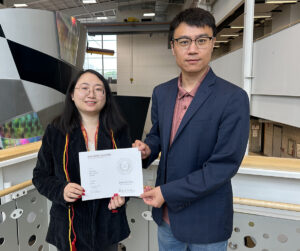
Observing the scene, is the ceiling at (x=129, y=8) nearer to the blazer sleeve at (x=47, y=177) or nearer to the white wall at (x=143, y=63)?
the white wall at (x=143, y=63)

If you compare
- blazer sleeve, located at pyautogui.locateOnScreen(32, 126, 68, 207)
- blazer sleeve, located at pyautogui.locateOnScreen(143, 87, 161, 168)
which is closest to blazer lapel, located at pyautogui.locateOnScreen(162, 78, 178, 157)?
blazer sleeve, located at pyautogui.locateOnScreen(143, 87, 161, 168)

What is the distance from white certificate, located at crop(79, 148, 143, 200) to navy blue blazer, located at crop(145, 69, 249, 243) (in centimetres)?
13

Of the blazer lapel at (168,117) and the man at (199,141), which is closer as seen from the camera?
the man at (199,141)

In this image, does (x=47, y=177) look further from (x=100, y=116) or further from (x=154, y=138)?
(x=154, y=138)

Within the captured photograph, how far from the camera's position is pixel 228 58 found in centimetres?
634

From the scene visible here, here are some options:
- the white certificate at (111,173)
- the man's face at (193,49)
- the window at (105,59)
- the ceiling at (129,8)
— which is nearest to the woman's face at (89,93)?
the white certificate at (111,173)

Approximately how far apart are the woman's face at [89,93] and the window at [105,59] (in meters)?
13.2

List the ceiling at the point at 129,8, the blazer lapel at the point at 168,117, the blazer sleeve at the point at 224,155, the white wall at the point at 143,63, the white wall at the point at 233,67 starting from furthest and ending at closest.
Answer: the white wall at the point at 143,63
the ceiling at the point at 129,8
the white wall at the point at 233,67
the blazer lapel at the point at 168,117
the blazer sleeve at the point at 224,155

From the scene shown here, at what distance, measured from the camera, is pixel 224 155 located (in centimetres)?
84

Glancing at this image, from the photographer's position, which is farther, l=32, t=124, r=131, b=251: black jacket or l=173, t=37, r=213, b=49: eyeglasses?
l=32, t=124, r=131, b=251: black jacket

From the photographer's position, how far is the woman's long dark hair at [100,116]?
3.74ft

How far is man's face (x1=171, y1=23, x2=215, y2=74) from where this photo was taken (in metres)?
0.88

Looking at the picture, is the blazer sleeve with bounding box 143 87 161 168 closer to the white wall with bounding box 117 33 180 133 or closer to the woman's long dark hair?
the woman's long dark hair

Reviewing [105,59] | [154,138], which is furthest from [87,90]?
[105,59]
